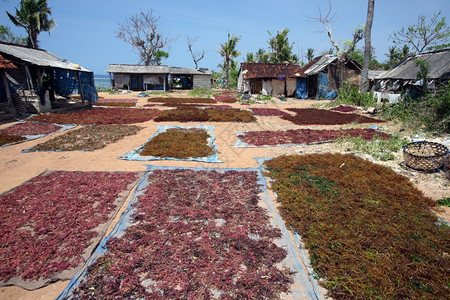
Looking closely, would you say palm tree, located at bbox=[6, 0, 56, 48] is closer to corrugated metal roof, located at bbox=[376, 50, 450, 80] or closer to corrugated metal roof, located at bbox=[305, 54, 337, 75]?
corrugated metal roof, located at bbox=[305, 54, 337, 75]

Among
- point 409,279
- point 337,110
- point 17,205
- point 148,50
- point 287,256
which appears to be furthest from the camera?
point 148,50

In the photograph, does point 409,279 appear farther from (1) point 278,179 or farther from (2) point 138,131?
(2) point 138,131

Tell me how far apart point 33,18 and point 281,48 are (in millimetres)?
29360

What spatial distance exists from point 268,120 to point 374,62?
4692cm

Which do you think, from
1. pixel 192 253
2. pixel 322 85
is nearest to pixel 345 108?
pixel 322 85

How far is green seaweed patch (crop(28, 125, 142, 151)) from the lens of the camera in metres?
7.64

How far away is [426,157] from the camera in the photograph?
552cm

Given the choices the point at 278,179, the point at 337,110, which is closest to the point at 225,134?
the point at 278,179

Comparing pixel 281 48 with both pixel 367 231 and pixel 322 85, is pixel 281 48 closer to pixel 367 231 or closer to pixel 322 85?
pixel 322 85

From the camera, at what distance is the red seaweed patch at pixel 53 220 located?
2881 mm

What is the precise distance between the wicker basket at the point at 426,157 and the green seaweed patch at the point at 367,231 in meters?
0.90

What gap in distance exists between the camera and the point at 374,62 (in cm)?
4741

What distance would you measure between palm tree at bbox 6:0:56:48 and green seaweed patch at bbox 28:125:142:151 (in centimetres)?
2279

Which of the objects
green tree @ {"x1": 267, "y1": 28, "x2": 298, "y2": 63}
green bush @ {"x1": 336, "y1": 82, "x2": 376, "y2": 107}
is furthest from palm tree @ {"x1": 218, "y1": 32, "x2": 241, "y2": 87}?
green bush @ {"x1": 336, "y1": 82, "x2": 376, "y2": 107}
